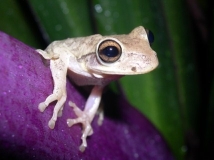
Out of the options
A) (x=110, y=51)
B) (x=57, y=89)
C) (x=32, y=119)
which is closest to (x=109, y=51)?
(x=110, y=51)

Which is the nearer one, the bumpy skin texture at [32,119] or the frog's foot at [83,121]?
the bumpy skin texture at [32,119]

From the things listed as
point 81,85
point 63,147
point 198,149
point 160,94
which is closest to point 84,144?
point 63,147

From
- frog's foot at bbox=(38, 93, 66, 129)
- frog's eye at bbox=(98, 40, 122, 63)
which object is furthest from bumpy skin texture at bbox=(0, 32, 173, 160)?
frog's eye at bbox=(98, 40, 122, 63)

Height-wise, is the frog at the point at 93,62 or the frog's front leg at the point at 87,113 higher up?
the frog at the point at 93,62

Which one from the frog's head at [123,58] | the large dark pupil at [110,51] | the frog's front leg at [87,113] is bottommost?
the frog's front leg at [87,113]

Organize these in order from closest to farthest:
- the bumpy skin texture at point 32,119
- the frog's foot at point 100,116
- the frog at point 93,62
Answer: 1. the bumpy skin texture at point 32,119
2. the frog at point 93,62
3. the frog's foot at point 100,116

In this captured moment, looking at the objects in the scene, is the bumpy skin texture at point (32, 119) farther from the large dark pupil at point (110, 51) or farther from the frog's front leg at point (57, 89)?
the large dark pupil at point (110, 51)

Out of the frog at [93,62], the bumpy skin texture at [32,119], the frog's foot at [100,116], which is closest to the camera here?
the bumpy skin texture at [32,119]

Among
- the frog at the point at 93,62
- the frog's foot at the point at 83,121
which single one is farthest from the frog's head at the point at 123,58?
the frog's foot at the point at 83,121
